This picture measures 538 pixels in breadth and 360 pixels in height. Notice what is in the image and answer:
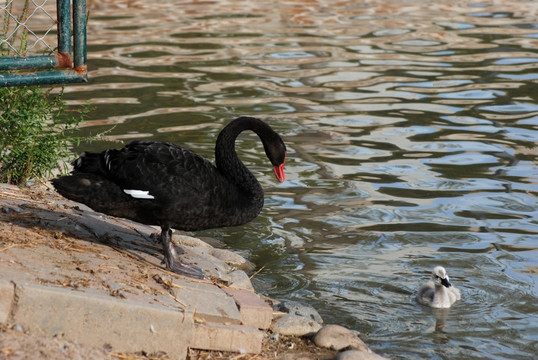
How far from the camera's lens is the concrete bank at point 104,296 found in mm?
4648

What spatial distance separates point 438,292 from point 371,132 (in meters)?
4.97

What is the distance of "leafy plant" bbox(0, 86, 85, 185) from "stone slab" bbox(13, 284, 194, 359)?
245 cm

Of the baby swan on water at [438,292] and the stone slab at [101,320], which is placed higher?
the stone slab at [101,320]

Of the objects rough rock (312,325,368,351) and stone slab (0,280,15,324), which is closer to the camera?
stone slab (0,280,15,324)

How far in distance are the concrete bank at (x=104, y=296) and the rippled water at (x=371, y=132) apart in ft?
3.26

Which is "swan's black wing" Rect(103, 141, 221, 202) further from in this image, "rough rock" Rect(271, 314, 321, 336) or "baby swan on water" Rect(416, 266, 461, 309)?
"baby swan on water" Rect(416, 266, 461, 309)

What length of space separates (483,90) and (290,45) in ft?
15.0

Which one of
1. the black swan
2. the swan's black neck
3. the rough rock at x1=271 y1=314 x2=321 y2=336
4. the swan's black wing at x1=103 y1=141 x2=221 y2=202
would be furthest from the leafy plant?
the rough rock at x1=271 y1=314 x2=321 y2=336

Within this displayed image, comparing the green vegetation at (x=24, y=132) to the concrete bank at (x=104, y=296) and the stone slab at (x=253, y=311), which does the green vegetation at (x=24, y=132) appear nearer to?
the concrete bank at (x=104, y=296)

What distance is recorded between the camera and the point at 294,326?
5797 mm

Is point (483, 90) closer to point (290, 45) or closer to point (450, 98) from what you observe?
point (450, 98)

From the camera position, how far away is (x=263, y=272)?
7320mm

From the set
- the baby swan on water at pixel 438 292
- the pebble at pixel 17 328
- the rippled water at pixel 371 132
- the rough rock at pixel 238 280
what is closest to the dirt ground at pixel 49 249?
the pebble at pixel 17 328

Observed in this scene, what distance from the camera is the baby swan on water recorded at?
6.45 m
